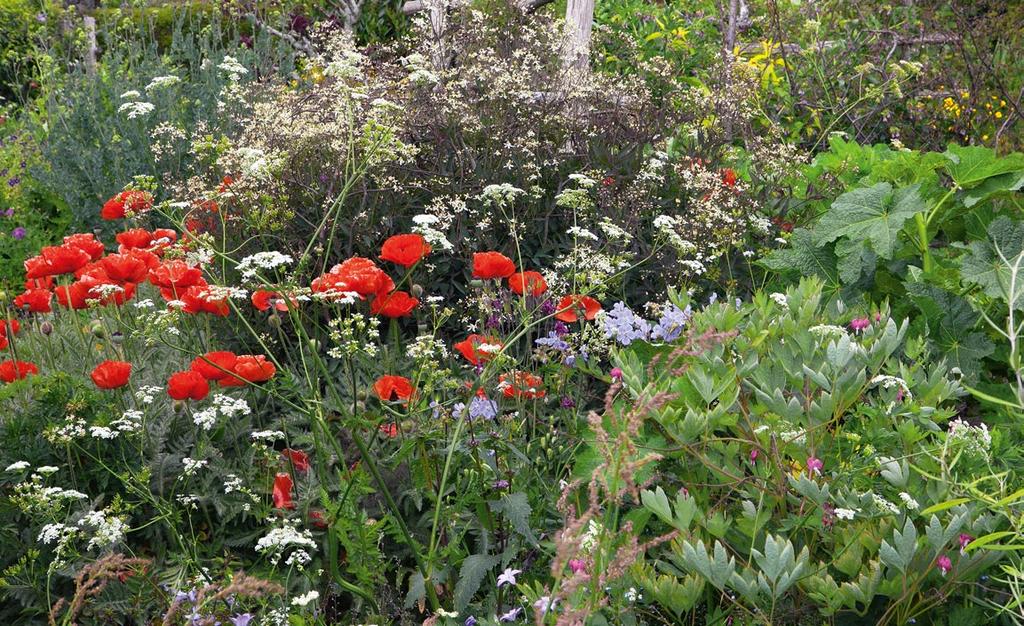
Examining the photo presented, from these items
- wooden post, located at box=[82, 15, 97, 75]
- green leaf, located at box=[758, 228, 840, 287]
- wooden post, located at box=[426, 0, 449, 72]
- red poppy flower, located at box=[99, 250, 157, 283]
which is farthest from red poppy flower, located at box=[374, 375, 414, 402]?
wooden post, located at box=[82, 15, 97, 75]

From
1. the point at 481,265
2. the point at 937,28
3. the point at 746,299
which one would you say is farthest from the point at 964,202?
the point at 937,28

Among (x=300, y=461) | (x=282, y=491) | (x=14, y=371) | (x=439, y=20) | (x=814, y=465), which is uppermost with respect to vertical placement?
(x=439, y=20)

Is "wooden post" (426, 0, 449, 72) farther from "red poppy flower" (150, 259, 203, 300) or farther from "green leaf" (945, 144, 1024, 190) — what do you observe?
"green leaf" (945, 144, 1024, 190)

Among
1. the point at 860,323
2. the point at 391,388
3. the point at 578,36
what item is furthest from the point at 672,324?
the point at 578,36

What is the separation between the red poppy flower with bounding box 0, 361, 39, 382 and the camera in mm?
2701

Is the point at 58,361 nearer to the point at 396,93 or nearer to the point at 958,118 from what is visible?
the point at 396,93

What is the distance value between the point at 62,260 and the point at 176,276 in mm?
349

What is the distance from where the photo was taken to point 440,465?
236cm

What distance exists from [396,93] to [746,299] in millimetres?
1887

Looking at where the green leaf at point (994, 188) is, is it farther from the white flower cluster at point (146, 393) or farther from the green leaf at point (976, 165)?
the white flower cluster at point (146, 393)

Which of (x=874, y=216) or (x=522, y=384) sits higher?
(x=874, y=216)

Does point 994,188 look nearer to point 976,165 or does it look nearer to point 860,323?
point 976,165

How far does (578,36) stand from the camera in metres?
5.35

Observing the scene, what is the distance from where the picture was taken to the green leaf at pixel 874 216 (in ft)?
9.64
